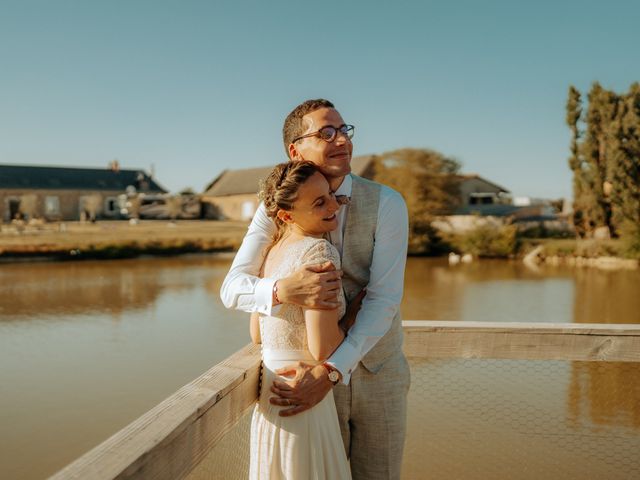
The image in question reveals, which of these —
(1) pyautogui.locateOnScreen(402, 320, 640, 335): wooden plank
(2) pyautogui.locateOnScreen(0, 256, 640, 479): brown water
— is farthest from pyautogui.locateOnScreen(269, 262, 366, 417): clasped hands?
(2) pyautogui.locateOnScreen(0, 256, 640, 479): brown water

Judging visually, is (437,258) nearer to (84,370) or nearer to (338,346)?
(84,370)

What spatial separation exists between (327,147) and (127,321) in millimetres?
12243

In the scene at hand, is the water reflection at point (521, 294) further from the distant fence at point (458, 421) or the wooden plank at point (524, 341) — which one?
the wooden plank at point (524, 341)

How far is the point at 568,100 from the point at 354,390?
1256 inches

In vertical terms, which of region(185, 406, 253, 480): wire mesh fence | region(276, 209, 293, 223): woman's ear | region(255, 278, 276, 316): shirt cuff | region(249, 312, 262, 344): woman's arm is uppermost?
region(276, 209, 293, 223): woman's ear

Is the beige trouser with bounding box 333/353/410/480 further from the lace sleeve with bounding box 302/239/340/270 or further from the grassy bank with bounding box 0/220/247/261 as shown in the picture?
the grassy bank with bounding box 0/220/247/261

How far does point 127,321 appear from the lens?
13086mm

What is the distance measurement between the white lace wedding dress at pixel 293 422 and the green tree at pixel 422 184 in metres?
28.4

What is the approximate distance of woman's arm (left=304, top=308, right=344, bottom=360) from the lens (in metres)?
1.66

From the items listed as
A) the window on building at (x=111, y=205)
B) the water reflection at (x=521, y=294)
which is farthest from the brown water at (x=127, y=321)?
the window on building at (x=111, y=205)

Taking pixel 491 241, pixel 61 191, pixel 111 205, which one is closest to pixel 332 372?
pixel 491 241

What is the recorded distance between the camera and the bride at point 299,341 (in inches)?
65.4

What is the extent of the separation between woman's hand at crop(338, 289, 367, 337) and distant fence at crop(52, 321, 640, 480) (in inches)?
11.8

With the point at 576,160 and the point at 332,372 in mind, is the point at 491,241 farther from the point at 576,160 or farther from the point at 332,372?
the point at 332,372
